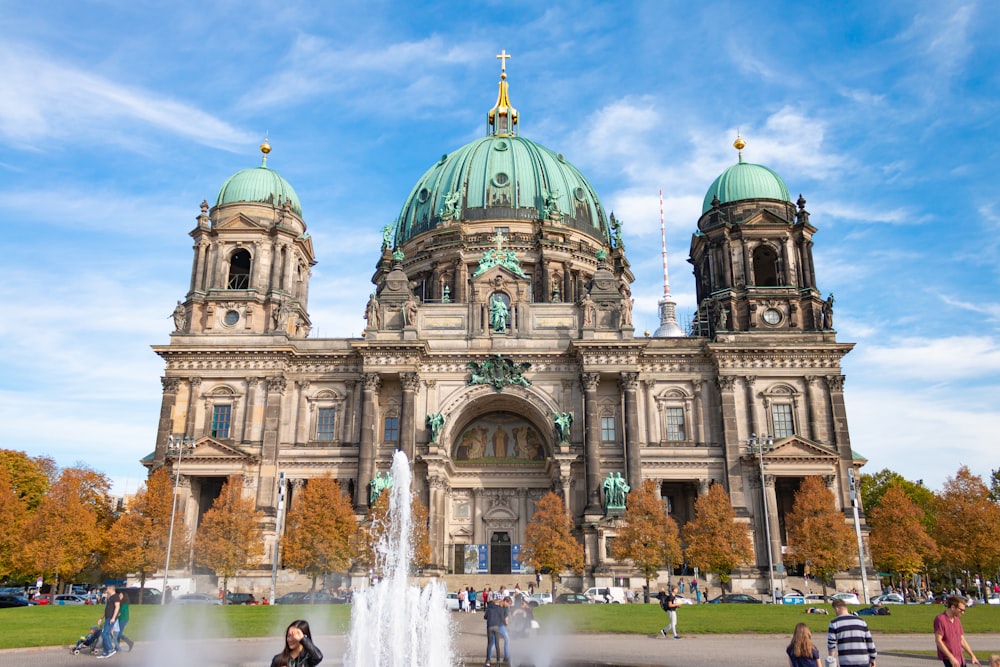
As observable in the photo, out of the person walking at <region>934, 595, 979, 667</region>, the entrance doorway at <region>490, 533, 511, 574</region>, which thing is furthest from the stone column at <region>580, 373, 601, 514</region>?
the person walking at <region>934, 595, 979, 667</region>

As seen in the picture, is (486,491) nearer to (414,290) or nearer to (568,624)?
(414,290)

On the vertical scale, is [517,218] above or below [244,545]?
above

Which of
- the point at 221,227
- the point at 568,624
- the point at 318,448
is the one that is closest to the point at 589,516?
the point at 318,448

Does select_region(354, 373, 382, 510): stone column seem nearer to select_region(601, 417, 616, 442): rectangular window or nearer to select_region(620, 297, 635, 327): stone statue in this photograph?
select_region(601, 417, 616, 442): rectangular window

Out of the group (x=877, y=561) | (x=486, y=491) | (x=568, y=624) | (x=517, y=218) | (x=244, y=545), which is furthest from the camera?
(x=517, y=218)

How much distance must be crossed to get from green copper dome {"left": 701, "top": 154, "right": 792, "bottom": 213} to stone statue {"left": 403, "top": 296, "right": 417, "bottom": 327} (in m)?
24.1

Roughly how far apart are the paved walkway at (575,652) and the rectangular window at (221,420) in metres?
33.3

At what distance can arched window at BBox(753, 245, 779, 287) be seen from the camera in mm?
61750

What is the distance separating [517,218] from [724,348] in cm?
2225

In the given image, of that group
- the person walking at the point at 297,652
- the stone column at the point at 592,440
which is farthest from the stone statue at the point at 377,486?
the person walking at the point at 297,652

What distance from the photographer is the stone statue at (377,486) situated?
5128 centimetres

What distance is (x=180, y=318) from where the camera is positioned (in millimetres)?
57812

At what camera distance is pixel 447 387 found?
56.2 metres

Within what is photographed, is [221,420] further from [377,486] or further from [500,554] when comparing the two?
[500,554]
